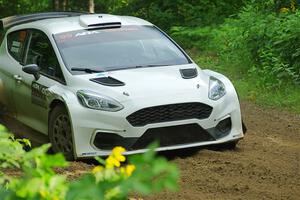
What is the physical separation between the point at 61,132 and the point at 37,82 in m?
0.95

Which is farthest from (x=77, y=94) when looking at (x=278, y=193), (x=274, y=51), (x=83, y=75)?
(x=274, y=51)

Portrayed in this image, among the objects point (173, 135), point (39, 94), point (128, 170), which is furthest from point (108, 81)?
point (128, 170)

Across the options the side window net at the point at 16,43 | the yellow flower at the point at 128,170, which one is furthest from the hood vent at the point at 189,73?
the yellow flower at the point at 128,170

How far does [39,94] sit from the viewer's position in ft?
25.0

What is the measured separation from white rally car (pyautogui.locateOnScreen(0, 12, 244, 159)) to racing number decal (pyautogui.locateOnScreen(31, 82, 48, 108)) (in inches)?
0.4

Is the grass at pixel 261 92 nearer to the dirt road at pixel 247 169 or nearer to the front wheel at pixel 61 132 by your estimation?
the dirt road at pixel 247 169

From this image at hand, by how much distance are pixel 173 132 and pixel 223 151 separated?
2.57 feet

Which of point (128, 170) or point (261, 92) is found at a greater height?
point (128, 170)

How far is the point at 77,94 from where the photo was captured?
6844 mm

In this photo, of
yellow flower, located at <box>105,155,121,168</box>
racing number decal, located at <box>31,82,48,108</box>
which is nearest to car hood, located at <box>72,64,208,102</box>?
racing number decal, located at <box>31,82,48,108</box>

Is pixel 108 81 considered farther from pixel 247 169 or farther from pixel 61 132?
pixel 247 169

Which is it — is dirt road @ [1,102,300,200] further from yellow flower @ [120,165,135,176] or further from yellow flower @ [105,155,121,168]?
yellow flower @ [120,165,135,176]

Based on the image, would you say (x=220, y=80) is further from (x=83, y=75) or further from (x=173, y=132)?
(x=83, y=75)

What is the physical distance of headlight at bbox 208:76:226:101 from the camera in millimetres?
7041
